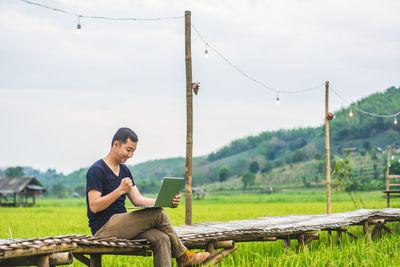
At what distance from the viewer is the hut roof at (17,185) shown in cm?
3525

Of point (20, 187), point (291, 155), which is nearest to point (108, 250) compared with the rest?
point (20, 187)

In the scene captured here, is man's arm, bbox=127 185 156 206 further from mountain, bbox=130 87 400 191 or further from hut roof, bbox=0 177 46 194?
mountain, bbox=130 87 400 191

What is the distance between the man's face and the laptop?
50 cm

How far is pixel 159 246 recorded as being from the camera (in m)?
4.48

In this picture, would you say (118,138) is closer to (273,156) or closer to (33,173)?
(273,156)

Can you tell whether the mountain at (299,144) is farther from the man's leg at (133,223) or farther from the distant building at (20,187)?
the man's leg at (133,223)

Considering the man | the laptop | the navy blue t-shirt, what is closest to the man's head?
the man

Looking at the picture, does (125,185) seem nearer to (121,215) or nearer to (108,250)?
(121,215)

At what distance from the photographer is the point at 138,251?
4.66 meters

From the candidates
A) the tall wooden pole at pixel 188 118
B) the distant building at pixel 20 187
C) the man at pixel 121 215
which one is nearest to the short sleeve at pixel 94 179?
the man at pixel 121 215

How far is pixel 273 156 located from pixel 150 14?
8437cm

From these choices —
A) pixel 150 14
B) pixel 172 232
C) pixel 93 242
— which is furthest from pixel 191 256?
pixel 150 14

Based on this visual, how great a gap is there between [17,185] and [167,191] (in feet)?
112

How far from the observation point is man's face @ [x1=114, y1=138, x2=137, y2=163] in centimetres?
452
